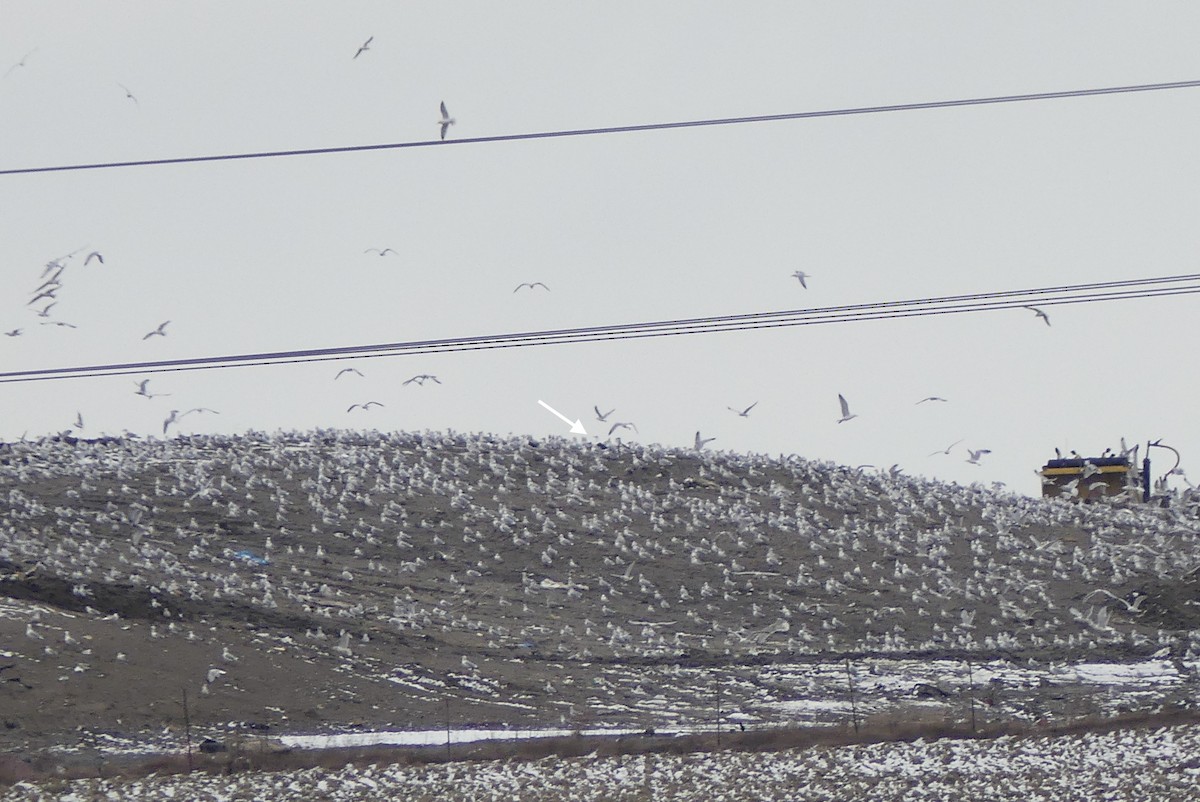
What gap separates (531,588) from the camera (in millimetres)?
45594

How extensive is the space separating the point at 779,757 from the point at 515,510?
114ft

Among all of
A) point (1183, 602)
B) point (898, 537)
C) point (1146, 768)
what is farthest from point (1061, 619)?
point (1146, 768)

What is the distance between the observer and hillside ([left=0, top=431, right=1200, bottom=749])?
99.5ft

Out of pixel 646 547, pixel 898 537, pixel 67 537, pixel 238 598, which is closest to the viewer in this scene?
pixel 238 598

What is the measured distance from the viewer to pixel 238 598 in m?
38.4

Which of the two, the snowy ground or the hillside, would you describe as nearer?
the snowy ground

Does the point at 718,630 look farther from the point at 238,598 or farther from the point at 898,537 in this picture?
the point at 898,537

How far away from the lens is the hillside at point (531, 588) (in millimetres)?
30312

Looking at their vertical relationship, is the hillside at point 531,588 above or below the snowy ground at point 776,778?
above

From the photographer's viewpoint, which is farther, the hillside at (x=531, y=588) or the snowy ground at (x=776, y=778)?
the hillside at (x=531, y=588)

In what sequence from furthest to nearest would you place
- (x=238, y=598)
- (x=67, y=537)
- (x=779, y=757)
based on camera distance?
(x=67, y=537), (x=238, y=598), (x=779, y=757)

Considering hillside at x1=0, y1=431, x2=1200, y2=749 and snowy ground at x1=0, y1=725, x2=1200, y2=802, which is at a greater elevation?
hillside at x1=0, y1=431, x2=1200, y2=749

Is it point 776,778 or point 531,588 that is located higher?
point 531,588

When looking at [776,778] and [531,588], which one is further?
[531,588]
